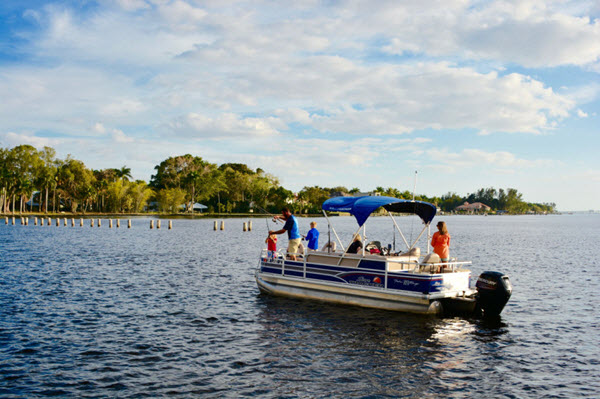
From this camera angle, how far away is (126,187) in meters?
116

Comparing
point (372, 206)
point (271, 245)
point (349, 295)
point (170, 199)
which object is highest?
point (170, 199)

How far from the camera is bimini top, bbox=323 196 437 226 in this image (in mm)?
16312

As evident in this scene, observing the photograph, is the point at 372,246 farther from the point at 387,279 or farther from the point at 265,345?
the point at 265,345

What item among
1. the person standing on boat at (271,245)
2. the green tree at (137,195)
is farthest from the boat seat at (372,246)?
the green tree at (137,195)

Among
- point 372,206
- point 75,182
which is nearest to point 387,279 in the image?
point 372,206

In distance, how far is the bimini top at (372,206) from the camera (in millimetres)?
16312

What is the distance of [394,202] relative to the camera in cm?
1653

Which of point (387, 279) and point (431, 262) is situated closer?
point (431, 262)

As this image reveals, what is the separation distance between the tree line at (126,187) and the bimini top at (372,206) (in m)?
79.6

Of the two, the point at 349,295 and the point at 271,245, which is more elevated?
the point at 271,245

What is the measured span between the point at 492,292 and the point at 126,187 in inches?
4459

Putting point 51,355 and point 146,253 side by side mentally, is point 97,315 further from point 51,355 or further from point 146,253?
point 146,253

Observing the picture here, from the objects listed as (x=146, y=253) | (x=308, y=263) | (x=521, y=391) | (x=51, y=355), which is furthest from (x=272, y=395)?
(x=146, y=253)

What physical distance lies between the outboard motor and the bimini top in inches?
120
